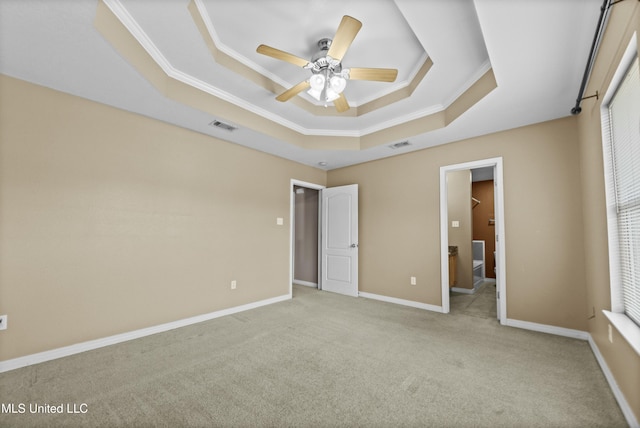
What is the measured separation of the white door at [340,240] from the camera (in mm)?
4863

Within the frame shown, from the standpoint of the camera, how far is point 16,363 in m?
2.21

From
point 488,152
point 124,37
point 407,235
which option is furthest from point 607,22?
point 124,37

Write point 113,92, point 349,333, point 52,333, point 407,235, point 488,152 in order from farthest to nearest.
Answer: point 407,235 → point 488,152 → point 349,333 → point 113,92 → point 52,333

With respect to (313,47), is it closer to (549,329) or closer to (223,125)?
(223,125)

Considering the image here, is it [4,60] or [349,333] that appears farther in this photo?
[349,333]

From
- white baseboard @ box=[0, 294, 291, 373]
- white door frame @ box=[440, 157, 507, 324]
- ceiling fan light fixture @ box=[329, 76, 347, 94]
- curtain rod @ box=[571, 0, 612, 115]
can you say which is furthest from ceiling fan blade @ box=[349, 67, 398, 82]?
white baseboard @ box=[0, 294, 291, 373]

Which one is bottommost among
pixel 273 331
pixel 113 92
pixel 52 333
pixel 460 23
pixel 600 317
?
pixel 273 331

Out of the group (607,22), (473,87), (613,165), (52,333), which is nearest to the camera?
(607,22)

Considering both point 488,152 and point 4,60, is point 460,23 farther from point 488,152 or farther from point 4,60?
point 4,60

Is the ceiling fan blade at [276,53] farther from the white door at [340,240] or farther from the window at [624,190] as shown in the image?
the white door at [340,240]

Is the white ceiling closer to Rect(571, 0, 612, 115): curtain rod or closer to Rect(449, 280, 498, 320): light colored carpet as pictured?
Rect(571, 0, 612, 115): curtain rod

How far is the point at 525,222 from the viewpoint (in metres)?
3.22

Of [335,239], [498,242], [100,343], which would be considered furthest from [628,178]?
[100,343]

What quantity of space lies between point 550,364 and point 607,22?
2.61m
